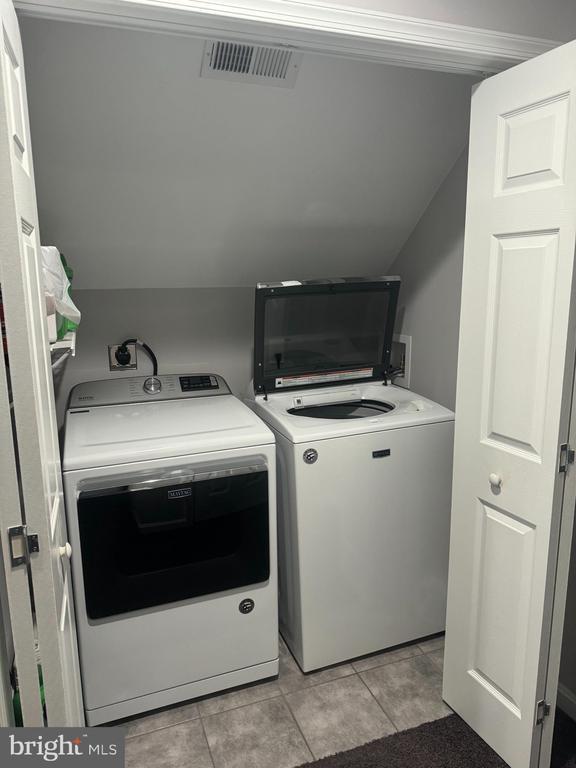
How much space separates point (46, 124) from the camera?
172 cm

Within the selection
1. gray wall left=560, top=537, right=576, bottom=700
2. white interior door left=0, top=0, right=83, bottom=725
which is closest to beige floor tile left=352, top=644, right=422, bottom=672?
gray wall left=560, top=537, right=576, bottom=700

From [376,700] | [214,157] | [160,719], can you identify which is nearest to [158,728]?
[160,719]

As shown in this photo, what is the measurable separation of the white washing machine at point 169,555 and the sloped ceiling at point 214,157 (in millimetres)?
721

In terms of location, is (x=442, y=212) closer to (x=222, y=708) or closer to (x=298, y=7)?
(x=298, y=7)

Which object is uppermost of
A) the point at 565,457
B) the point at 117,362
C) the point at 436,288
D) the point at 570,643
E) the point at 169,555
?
the point at 436,288

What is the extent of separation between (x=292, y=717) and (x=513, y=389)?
51.2 inches

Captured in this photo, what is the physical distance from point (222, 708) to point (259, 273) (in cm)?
170

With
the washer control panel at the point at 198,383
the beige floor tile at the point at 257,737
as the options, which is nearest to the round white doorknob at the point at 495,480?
the beige floor tile at the point at 257,737

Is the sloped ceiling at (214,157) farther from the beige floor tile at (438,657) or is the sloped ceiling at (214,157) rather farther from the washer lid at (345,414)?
the beige floor tile at (438,657)

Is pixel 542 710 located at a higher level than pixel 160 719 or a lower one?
higher

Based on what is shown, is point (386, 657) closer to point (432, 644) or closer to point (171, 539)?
point (432, 644)

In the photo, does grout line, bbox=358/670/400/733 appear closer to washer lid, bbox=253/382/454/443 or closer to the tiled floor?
the tiled floor

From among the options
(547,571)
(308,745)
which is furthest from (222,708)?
(547,571)

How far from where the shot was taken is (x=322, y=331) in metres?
2.44
